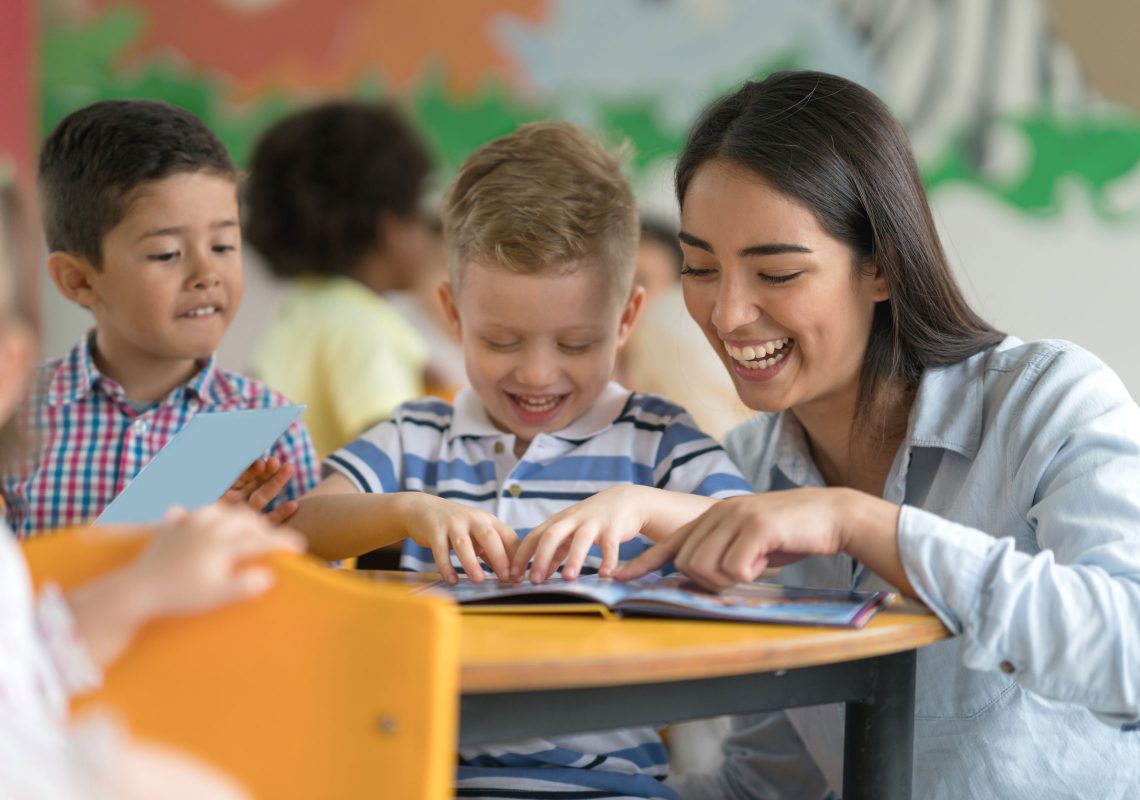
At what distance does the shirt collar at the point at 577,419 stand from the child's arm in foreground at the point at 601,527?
0.30 metres

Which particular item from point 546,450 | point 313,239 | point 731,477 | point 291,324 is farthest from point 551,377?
point 313,239

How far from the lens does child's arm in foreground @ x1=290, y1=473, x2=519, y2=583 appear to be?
1.21 m

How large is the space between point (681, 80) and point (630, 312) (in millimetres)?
3135

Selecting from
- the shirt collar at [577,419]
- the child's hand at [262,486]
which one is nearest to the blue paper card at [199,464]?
the child's hand at [262,486]

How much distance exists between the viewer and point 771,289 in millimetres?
1412

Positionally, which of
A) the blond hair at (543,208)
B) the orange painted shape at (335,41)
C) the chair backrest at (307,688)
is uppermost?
the orange painted shape at (335,41)

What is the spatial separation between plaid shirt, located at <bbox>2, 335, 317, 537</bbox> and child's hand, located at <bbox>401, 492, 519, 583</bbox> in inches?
21.0

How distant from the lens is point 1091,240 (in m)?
4.39

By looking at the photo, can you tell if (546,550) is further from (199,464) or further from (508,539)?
(199,464)

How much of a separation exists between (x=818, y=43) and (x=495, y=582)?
378 cm

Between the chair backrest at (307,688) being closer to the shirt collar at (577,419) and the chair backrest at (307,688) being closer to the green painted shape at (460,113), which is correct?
the shirt collar at (577,419)

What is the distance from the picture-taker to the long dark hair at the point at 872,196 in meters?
1.41

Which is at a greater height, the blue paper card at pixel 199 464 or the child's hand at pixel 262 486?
the blue paper card at pixel 199 464

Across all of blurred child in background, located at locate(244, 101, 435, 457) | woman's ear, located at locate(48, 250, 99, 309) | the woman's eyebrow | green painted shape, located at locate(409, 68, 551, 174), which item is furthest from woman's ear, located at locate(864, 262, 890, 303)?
green painted shape, located at locate(409, 68, 551, 174)
